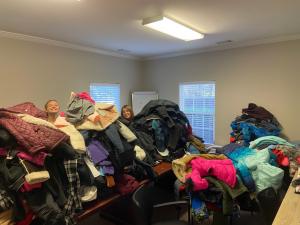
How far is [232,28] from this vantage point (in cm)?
342

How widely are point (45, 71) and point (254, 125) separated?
11.9 ft

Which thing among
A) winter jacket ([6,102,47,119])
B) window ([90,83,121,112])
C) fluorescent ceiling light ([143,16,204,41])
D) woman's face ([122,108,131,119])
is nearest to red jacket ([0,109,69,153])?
winter jacket ([6,102,47,119])

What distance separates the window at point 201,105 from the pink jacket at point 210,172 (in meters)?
3.08

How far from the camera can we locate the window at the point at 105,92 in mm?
4915

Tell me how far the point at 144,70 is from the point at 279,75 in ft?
10.3

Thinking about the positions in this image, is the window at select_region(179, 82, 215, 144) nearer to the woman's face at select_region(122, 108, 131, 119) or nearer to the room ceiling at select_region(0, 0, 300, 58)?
the room ceiling at select_region(0, 0, 300, 58)

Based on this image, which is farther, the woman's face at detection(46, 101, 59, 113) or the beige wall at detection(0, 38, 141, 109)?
the beige wall at detection(0, 38, 141, 109)

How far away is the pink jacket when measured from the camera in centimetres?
187

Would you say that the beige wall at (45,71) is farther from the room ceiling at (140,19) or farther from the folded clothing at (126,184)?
the folded clothing at (126,184)

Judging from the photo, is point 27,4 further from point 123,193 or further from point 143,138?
point 123,193

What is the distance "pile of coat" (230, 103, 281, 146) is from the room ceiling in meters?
1.28

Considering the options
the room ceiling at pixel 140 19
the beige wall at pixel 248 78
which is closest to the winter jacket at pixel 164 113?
the room ceiling at pixel 140 19

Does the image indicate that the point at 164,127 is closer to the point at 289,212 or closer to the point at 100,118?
the point at 100,118

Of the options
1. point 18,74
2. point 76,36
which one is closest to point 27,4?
point 76,36
